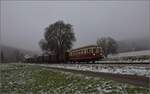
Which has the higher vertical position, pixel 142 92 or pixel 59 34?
pixel 59 34

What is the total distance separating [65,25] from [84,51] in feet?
129

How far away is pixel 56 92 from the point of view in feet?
46.5

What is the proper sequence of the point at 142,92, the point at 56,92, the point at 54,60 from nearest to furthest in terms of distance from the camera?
the point at 142,92
the point at 56,92
the point at 54,60

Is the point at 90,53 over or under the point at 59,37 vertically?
under

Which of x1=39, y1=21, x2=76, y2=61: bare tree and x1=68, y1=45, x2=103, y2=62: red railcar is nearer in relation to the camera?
x1=68, y1=45, x2=103, y2=62: red railcar

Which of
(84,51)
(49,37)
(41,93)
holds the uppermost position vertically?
(49,37)

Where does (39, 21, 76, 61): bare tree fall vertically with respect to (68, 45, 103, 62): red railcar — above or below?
above

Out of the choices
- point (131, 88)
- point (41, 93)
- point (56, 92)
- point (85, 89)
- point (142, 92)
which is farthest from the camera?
point (41, 93)

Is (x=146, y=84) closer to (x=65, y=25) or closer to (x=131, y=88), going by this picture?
(x=131, y=88)

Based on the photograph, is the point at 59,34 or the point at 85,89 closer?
the point at 85,89

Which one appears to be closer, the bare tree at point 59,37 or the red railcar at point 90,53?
the red railcar at point 90,53

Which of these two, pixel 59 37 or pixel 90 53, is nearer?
pixel 90 53

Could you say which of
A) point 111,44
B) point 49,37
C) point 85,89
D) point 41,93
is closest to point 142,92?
point 85,89

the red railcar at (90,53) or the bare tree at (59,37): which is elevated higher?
the bare tree at (59,37)
